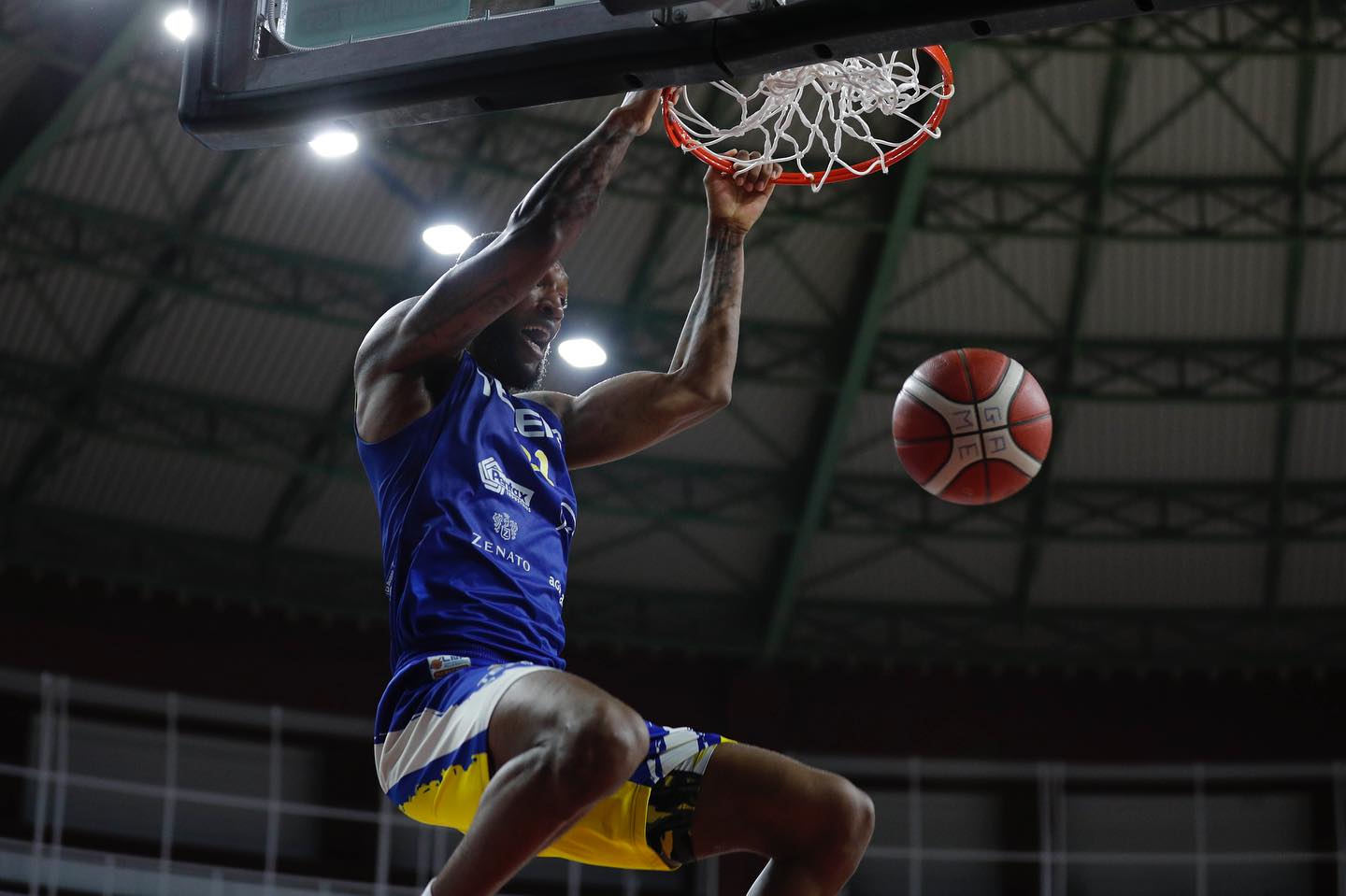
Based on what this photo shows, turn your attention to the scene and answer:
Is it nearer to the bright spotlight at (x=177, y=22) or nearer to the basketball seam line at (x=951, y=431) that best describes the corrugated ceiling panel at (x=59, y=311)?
the bright spotlight at (x=177, y=22)

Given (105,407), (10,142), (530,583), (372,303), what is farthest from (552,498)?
(105,407)

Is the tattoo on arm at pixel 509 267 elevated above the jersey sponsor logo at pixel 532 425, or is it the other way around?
the tattoo on arm at pixel 509 267

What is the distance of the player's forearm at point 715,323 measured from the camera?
6.27 meters

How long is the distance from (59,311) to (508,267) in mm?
13530

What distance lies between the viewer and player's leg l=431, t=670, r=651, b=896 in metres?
4.45

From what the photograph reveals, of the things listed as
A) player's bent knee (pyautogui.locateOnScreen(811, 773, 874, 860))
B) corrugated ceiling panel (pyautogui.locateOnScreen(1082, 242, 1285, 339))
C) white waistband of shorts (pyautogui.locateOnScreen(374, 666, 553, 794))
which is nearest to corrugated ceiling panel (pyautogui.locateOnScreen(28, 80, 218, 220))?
corrugated ceiling panel (pyautogui.locateOnScreen(1082, 242, 1285, 339))

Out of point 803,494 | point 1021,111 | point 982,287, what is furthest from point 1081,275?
point 803,494

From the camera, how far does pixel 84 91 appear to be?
13984mm

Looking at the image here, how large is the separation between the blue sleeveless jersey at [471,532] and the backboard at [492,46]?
35.5 inches

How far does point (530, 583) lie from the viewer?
5316mm

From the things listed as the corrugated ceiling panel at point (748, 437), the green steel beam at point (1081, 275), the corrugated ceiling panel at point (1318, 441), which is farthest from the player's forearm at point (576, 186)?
the corrugated ceiling panel at point (1318, 441)

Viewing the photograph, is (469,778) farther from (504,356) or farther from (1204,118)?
(1204,118)

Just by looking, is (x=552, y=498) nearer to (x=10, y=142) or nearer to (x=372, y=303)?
(x=10, y=142)

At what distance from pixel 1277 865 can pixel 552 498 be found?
616 inches
